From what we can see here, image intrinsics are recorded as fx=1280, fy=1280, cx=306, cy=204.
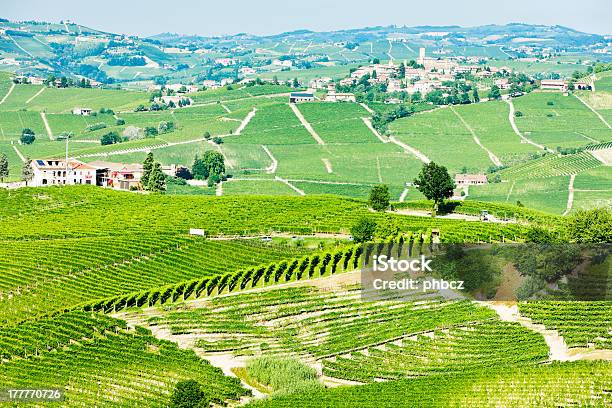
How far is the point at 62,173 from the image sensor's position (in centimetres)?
9825

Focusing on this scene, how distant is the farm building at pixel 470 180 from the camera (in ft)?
399

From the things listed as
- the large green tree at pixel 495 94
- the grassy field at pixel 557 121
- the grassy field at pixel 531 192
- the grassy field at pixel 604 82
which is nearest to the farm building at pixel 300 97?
the large green tree at pixel 495 94

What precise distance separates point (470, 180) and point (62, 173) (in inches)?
1655

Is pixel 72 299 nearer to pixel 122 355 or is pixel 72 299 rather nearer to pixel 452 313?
pixel 122 355

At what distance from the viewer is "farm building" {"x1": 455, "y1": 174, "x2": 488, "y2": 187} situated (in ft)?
399

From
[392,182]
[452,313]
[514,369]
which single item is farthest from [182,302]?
[392,182]

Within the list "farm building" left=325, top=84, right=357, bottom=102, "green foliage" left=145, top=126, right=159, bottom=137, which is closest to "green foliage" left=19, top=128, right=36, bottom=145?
"green foliage" left=145, top=126, right=159, bottom=137

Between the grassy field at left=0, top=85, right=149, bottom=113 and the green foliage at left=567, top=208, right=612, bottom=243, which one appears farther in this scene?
the grassy field at left=0, top=85, right=149, bottom=113

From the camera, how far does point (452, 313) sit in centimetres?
5625

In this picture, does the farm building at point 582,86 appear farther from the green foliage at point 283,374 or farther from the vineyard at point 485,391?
the green foliage at point 283,374

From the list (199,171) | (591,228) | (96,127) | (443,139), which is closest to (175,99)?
(96,127)

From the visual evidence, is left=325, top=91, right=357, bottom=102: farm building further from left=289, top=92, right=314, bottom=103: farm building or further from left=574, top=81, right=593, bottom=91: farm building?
left=574, top=81, right=593, bottom=91: farm building

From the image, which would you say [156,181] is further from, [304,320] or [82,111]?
[82,111]

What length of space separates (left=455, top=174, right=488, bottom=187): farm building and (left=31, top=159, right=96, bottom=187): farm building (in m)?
38.3
